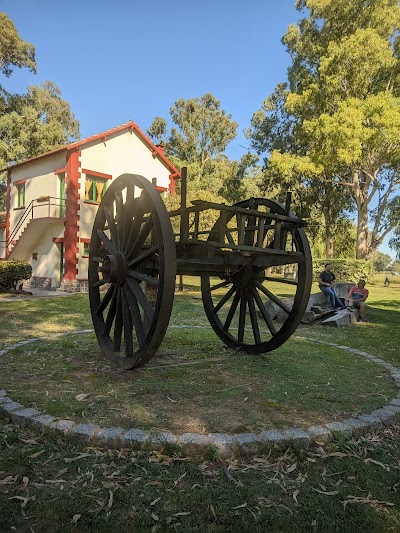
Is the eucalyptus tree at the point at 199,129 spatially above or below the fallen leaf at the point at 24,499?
above

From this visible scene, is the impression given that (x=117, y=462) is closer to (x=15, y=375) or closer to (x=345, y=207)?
(x=15, y=375)

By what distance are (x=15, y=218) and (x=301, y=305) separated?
18517 millimetres

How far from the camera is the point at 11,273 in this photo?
15.5m

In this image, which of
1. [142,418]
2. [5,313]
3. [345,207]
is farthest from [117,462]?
[345,207]

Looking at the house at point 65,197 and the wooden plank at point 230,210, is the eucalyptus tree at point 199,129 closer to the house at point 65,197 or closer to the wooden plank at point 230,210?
the house at point 65,197

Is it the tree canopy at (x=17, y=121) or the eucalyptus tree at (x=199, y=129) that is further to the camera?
the eucalyptus tree at (x=199, y=129)

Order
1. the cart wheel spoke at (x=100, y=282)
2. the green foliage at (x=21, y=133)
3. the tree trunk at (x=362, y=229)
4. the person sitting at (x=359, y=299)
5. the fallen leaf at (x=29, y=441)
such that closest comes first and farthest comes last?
the fallen leaf at (x=29, y=441), the cart wheel spoke at (x=100, y=282), the person sitting at (x=359, y=299), the tree trunk at (x=362, y=229), the green foliage at (x=21, y=133)

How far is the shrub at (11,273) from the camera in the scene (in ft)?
50.7

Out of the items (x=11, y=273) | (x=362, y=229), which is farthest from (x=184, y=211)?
(x=362, y=229)

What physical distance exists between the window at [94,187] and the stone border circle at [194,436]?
15279 millimetres

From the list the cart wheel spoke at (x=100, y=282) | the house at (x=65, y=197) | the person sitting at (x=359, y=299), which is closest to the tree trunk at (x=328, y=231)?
the house at (x=65, y=197)

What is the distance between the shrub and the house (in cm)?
186

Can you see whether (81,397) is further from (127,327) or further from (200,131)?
(200,131)

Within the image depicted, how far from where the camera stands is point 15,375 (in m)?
4.66
